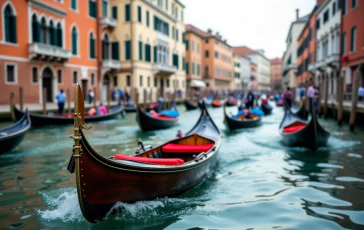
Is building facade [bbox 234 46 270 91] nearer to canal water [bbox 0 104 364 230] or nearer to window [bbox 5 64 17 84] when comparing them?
window [bbox 5 64 17 84]

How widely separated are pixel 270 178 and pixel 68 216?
2896 mm

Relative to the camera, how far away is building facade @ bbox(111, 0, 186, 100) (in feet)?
70.4

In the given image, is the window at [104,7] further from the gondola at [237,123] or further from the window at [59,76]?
the gondola at [237,123]

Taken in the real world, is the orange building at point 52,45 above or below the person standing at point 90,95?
above

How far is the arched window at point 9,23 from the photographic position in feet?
45.0

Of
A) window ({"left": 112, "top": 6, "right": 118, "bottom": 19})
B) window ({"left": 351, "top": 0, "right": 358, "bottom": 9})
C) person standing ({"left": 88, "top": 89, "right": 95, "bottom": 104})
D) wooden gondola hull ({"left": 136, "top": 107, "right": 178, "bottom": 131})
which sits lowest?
wooden gondola hull ({"left": 136, "top": 107, "right": 178, "bottom": 131})

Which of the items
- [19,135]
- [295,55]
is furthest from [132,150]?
[295,55]

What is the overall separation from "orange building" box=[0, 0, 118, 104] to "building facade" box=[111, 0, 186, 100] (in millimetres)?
919

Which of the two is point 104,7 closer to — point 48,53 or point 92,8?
point 92,8

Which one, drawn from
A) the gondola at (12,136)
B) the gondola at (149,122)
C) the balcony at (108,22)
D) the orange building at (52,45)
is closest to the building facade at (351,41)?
the gondola at (149,122)

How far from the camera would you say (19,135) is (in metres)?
6.80

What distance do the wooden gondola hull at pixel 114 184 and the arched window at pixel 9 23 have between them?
42.0 feet

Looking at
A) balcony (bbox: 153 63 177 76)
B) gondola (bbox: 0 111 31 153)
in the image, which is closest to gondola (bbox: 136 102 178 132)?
gondola (bbox: 0 111 31 153)

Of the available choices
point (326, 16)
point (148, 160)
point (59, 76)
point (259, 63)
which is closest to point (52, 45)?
point (59, 76)
